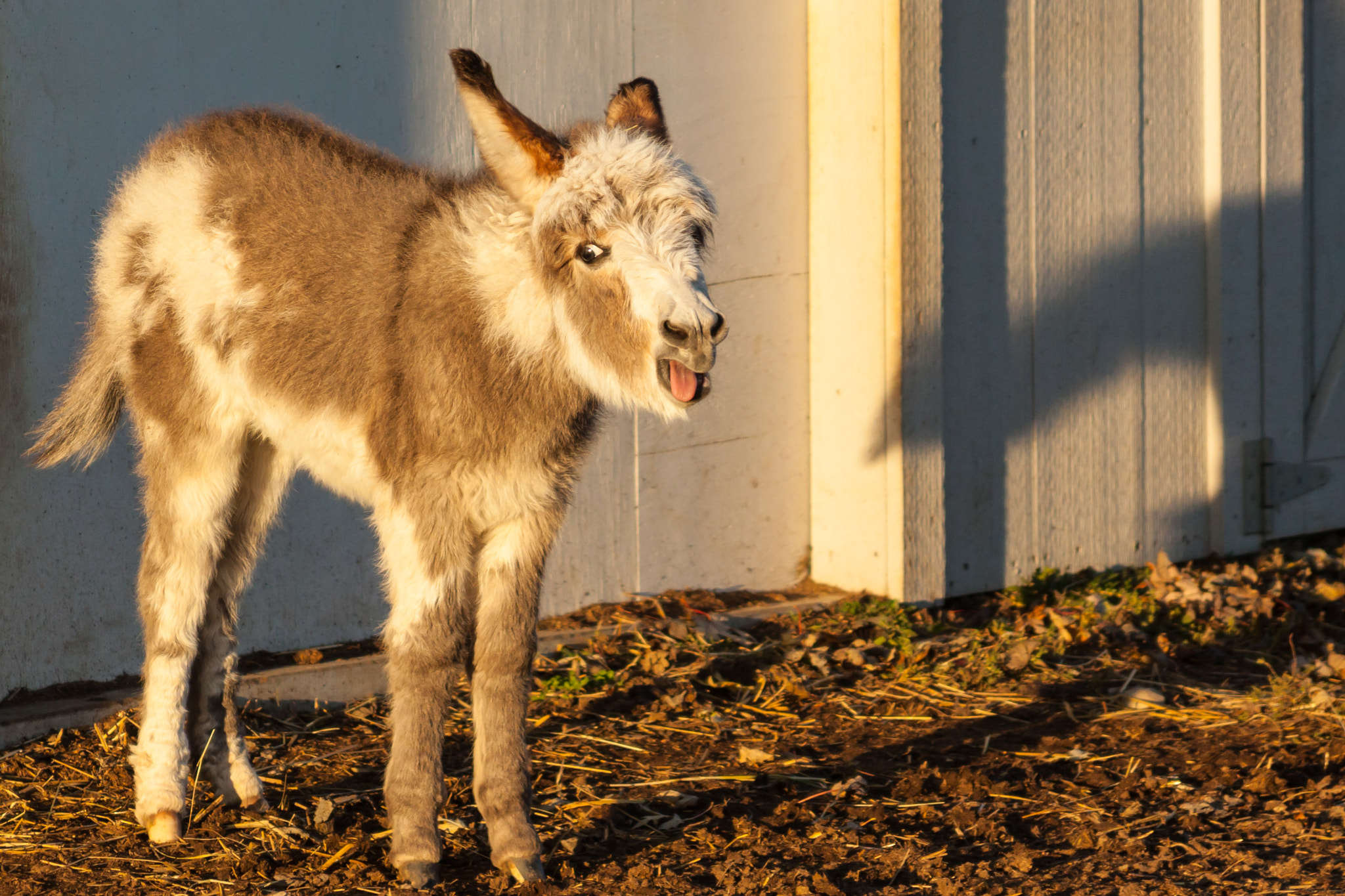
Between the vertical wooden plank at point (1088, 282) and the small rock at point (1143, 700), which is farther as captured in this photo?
the vertical wooden plank at point (1088, 282)

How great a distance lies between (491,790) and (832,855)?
Result: 2.73ft

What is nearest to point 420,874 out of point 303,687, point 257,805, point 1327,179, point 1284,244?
point 257,805

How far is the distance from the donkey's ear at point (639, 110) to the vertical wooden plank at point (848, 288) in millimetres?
2072

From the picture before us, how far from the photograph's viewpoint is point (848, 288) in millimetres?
5254

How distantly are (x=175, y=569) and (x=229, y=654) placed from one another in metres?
0.31

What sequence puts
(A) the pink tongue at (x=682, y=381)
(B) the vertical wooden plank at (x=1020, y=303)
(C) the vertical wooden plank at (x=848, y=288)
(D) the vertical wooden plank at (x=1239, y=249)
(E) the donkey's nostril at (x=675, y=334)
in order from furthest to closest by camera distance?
(D) the vertical wooden plank at (x=1239, y=249), (B) the vertical wooden plank at (x=1020, y=303), (C) the vertical wooden plank at (x=848, y=288), (A) the pink tongue at (x=682, y=381), (E) the donkey's nostril at (x=675, y=334)

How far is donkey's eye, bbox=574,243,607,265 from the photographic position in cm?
289

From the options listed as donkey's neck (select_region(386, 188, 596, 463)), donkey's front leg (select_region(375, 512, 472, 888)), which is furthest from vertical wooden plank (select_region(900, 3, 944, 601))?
donkey's front leg (select_region(375, 512, 472, 888))

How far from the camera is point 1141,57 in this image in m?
5.74

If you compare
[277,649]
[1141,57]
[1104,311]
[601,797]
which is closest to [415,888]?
[601,797]

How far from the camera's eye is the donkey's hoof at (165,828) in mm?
3334

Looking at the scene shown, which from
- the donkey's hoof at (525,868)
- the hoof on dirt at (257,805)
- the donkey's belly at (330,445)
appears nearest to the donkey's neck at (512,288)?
the donkey's belly at (330,445)

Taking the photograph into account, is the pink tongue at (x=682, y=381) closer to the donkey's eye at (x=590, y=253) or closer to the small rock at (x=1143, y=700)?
the donkey's eye at (x=590, y=253)

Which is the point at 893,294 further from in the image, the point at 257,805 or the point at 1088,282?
the point at 257,805
